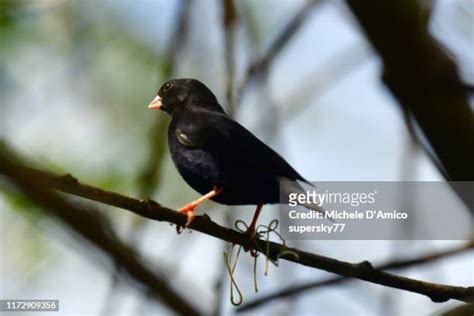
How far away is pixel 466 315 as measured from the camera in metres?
2.46

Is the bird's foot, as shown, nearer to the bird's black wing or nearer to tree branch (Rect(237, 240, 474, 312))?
tree branch (Rect(237, 240, 474, 312))

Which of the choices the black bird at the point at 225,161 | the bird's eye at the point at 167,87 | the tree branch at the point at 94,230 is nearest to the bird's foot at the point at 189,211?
the black bird at the point at 225,161

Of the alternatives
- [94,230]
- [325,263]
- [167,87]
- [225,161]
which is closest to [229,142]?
[225,161]

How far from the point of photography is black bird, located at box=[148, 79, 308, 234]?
12.6ft

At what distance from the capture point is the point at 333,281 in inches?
109

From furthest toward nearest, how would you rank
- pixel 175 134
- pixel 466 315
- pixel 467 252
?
1. pixel 175 134
2. pixel 467 252
3. pixel 466 315

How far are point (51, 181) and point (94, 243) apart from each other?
47 centimetres

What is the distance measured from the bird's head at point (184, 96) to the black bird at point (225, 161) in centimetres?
20

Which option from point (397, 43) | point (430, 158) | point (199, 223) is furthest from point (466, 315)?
point (397, 43)

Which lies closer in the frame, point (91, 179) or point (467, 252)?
point (467, 252)

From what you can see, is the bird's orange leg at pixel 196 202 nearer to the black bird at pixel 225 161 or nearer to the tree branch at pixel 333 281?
the black bird at pixel 225 161

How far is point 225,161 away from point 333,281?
4.60 ft

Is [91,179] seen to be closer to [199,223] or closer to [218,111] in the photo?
[218,111]

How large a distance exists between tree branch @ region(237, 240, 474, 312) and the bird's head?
2.07 m
